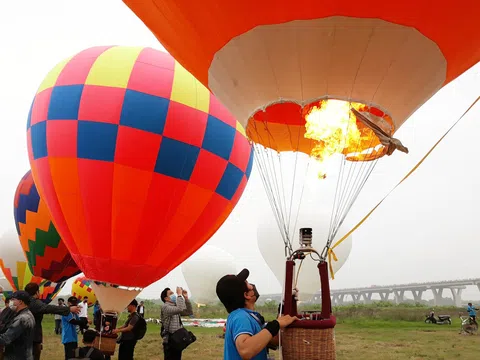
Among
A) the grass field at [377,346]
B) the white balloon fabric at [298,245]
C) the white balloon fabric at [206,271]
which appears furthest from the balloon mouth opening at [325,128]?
the white balloon fabric at [206,271]

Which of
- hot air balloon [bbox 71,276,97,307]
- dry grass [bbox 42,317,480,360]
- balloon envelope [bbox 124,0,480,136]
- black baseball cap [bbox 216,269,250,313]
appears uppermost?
balloon envelope [bbox 124,0,480,136]

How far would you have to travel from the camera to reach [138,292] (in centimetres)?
873

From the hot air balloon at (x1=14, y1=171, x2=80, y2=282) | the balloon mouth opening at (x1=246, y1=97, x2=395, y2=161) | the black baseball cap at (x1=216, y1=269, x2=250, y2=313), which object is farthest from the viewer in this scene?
the hot air balloon at (x1=14, y1=171, x2=80, y2=282)

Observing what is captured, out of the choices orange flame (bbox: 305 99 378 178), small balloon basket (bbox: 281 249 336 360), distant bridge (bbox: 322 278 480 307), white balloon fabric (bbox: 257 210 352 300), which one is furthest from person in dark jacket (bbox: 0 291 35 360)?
distant bridge (bbox: 322 278 480 307)

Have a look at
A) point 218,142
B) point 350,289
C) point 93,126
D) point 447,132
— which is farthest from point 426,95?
point 350,289

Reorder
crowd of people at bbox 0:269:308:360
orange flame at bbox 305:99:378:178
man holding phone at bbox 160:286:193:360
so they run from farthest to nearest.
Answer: man holding phone at bbox 160:286:193:360 → orange flame at bbox 305:99:378:178 → crowd of people at bbox 0:269:308:360

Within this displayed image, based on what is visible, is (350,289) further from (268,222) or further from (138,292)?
(138,292)

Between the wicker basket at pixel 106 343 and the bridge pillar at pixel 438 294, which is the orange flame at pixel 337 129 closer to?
the wicker basket at pixel 106 343

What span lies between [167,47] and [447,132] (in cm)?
316

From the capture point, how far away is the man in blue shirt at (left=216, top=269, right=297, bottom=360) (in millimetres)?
2562

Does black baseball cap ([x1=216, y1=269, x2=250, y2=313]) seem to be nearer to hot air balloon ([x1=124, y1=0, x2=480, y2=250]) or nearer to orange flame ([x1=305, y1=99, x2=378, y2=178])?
hot air balloon ([x1=124, y1=0, x2=480, y2=250])

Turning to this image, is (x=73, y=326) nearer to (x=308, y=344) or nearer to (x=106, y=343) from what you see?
(x=106, y=343)

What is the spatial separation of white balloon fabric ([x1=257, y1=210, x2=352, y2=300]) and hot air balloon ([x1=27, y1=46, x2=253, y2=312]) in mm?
7253

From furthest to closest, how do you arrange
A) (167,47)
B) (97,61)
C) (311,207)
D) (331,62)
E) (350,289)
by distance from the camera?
(350,289)
(311,207)
(97,61)
(167,47)
(331,62)
